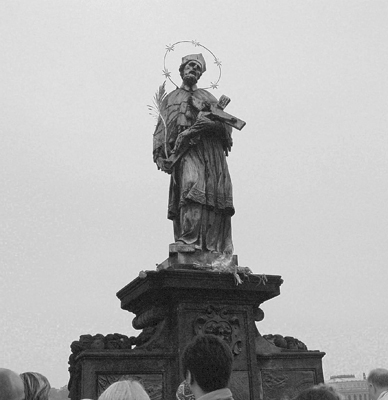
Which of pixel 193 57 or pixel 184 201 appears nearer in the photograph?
pixel 184 201

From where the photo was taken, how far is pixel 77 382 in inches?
289

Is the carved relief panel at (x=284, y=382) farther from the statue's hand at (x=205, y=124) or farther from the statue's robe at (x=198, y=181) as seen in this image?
the statue's hand at (x=205, y=124)

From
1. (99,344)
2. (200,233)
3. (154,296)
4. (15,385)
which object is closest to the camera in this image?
(15,385)

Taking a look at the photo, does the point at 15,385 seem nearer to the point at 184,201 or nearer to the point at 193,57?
the point at 184,201

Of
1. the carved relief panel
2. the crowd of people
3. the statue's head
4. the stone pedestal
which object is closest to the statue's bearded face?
the statue's head

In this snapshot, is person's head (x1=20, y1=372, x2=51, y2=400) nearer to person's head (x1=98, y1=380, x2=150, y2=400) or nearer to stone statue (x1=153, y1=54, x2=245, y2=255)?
person's head (x1=98, y1=380, x2=150, y2=400)

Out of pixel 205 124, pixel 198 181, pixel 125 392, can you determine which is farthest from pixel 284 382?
pixel 125 392

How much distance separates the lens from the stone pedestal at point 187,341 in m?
7.18

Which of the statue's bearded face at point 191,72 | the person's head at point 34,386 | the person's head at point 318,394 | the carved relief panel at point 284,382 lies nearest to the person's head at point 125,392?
the person's head at point 34,386

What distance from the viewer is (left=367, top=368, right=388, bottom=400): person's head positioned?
512 cm

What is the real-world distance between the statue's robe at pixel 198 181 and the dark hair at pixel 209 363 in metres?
5.19

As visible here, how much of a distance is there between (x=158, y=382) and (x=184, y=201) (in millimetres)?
2532

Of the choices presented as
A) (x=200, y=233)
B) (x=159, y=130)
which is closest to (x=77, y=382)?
(x=200, y=233)

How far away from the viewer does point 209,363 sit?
3.07 metres
